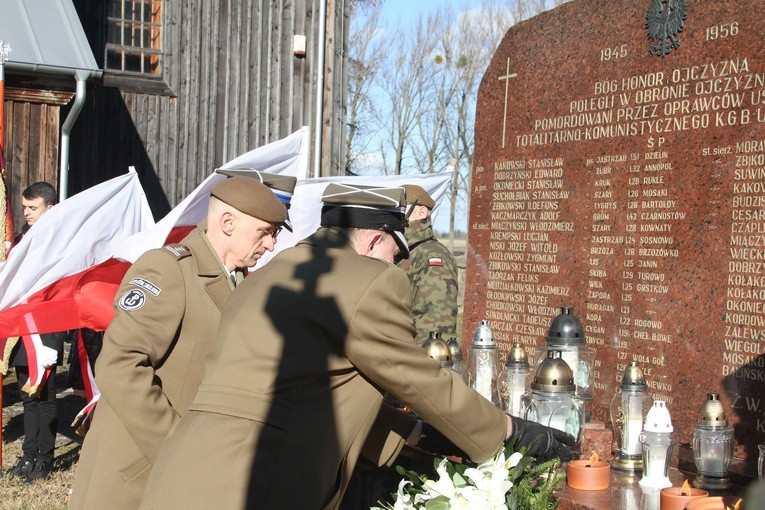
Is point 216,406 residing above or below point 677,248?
below

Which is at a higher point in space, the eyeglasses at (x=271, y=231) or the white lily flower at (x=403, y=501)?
the eyeglasses at (x=271, y=231)

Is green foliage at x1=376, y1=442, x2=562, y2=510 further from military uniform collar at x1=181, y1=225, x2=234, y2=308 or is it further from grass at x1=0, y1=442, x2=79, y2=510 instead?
grass at x1=0, y1=442, x2=79, y2=510

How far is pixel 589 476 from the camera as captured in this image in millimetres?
3672

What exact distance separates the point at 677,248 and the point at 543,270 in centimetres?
109

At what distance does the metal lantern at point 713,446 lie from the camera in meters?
3.78

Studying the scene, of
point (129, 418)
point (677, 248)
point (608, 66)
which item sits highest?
point (608, 66)

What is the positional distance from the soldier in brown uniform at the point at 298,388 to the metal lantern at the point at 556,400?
1.11 meters

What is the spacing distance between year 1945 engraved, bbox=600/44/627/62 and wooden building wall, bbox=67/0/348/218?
8929 millimetres

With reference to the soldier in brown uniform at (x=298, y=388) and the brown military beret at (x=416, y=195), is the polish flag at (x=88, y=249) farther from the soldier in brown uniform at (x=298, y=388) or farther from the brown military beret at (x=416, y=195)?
the soldier in brown uniform at (x=298, y=388)

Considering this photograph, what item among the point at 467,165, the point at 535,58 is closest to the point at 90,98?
the point at 535,58

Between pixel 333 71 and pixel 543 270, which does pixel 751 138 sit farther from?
pixel 333 71

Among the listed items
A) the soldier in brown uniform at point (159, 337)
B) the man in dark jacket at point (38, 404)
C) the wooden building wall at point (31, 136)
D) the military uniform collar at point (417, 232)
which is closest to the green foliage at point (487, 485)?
the soldier in brown uniform at point (159, 337)

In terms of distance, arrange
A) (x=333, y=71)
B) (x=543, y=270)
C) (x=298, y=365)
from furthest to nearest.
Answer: (x=333, y=71)
(x=543, y=270)
(x=298, y=365)

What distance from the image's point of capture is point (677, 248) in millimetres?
4734
